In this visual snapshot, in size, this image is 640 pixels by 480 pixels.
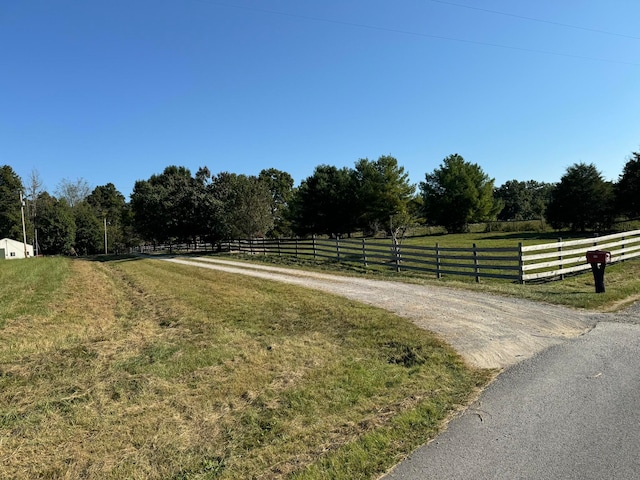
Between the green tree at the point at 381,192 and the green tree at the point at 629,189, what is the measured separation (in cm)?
2092

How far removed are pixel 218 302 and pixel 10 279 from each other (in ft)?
37.3

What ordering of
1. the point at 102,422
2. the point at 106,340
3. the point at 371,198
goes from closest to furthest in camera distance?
1. the point at 102,422
2. the point at 106,340
3. the point at 371,198

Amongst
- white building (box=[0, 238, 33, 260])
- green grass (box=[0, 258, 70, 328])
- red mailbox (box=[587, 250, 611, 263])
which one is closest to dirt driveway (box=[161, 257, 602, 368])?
red mailbox (box=[587, 250, 611, 263])

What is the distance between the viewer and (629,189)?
34969 millimetres

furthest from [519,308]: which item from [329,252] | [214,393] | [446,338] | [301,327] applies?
[329,252]

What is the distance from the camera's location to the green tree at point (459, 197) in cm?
5934

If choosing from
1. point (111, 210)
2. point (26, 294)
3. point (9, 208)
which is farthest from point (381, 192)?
point (111, 210)

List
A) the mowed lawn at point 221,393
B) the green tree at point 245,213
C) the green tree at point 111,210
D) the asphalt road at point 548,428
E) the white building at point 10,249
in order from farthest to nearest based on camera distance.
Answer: the green tree at point 111,210, the white building at point 10,249, the green tree at point 245,213, the mowed lawn at point 221,393, the asphalt road at point 548,428

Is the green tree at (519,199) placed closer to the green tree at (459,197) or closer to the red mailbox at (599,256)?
the green tree at (459,197)

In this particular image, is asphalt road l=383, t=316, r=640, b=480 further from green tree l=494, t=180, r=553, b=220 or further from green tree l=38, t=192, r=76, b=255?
green tree l=494, t=180, r=553, b=220

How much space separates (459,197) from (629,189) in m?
25.4

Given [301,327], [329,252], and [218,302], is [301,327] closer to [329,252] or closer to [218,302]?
[218,302]

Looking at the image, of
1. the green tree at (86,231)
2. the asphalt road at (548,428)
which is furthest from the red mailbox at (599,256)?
the green tree at (86,231)

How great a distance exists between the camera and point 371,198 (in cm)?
5272
